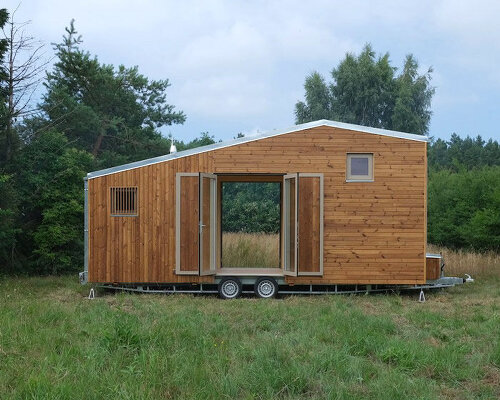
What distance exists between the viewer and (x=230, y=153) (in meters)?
11.9

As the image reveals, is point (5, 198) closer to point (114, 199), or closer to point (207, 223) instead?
point (114, 199)

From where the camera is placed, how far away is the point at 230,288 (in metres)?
12.0

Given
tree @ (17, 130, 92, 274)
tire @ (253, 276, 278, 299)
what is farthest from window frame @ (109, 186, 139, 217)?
tree @ (17, 130, 92, 274)

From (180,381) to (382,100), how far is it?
35.2 meters

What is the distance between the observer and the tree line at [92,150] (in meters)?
16.1

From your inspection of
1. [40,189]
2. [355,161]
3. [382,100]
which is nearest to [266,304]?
[355,161]

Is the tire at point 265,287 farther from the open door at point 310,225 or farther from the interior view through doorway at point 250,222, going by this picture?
the interior view through doorway at point 250,222

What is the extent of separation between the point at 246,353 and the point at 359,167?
6.24 metres

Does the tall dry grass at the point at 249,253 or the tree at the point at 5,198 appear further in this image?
the tall dry grass at the point at 249,253

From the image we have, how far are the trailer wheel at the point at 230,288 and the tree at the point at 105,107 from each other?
10609 mm

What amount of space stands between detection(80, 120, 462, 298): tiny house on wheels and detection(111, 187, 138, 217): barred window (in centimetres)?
2

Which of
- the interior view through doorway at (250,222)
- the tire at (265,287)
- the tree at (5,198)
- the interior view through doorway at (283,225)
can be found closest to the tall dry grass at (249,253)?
the interior view through doorway at (250,222)

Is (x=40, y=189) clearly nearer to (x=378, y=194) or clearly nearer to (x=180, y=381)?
(x=378, y=194)

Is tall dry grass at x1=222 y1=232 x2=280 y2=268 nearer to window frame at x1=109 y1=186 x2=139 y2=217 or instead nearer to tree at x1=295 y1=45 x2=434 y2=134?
window frame at x1=109 y1=186 x2=139 y2=217
